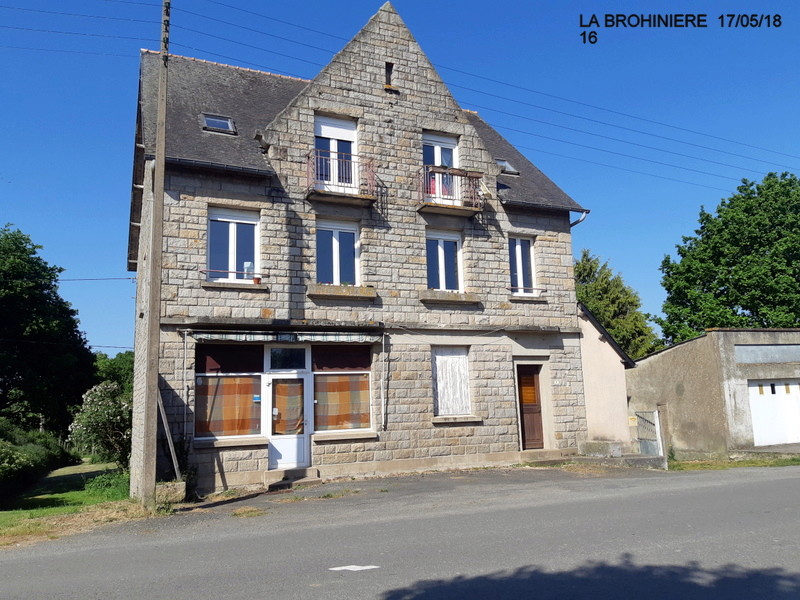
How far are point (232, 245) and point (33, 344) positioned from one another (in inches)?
932

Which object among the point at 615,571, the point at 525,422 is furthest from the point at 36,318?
the point at 615,571

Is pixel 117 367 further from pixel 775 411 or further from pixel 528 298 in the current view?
pixel 775 411

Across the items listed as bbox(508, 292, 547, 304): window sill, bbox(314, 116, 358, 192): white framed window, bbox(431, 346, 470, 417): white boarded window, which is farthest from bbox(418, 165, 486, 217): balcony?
bbox(431, 346, 470, 417): white boarded window

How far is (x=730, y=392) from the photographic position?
18.9m

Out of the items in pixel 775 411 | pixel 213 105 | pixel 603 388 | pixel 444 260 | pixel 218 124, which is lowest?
pixel 775 411

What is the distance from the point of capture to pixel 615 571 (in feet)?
19.5

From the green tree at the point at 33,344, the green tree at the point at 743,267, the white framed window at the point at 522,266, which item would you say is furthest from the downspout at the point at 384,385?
the green tree at the point at 33,344

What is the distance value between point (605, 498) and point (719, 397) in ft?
33.3

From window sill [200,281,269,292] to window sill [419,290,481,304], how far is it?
151 inches

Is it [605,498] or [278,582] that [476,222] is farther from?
[278,582]

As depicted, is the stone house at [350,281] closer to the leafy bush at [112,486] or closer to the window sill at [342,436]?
the window sill at [342,436]

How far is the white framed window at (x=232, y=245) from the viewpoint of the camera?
1452 cm

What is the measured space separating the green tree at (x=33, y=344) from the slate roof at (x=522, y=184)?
24.2 metres

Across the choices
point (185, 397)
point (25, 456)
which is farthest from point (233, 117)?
point (25, 456)
